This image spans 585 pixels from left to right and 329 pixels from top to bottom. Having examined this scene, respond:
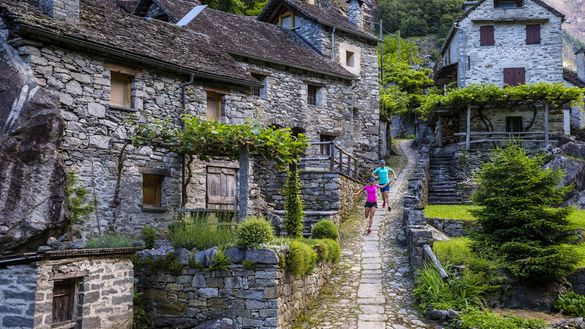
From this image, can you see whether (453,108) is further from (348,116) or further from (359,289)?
(359,289)

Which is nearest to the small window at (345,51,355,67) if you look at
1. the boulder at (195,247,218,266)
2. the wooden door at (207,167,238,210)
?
the wooden door at (207,167,238,210)

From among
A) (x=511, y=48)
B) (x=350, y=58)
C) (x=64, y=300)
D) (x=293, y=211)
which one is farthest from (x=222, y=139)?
(x=511, y=48)

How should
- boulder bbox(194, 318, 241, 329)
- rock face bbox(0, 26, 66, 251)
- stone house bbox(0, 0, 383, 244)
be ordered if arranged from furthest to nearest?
stone house bbox(0, 0, 383, 244) < rock face bbox(0, 26, 66, 251) < boulder bbox(194, 318, 241, 329)

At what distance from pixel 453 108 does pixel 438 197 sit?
22.9ft

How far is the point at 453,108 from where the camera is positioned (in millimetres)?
28375

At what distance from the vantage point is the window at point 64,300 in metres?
8.95

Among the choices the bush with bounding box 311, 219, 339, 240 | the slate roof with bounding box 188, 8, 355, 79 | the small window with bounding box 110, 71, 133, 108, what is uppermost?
the slate roof with bounding box 188, 8, 355, 79

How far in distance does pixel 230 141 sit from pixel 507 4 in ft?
84.5

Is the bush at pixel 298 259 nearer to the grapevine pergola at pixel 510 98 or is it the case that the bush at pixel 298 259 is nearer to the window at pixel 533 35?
the grapevine pergola at pixel 510 98

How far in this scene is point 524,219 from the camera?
12.7 meters

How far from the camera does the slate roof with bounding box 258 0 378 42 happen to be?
84.2ft

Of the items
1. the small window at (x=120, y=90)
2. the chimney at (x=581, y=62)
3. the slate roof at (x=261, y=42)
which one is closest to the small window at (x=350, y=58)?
the slate roof at (x=261, y=42)

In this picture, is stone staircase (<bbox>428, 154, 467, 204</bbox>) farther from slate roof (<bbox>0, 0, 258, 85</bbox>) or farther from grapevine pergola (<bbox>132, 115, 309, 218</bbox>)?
grapevine pergola (<bbox>132, 115, 309, 218</bbox>)

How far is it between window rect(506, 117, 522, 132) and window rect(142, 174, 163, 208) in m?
20.8
